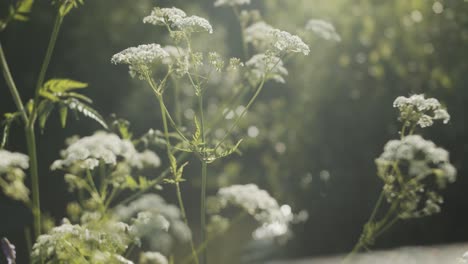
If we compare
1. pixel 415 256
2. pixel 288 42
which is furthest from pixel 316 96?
pixel 288 42

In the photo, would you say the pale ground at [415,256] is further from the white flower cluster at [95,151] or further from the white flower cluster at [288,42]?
the white flower cluster at [288,42]

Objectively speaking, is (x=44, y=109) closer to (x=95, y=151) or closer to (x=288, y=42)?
(x=95, y=151)

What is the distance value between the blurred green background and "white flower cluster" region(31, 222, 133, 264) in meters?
4.22

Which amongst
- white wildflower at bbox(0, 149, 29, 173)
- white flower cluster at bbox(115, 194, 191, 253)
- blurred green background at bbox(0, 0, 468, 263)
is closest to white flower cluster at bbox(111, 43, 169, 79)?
white flower cluster at bbox(115, 194, 191, 253)

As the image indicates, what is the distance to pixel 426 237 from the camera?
726cm

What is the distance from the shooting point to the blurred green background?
7117 mm

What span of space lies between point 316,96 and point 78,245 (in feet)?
17.0

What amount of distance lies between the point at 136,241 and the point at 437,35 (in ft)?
17.4

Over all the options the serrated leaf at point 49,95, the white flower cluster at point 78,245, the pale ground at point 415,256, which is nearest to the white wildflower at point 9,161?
the serrated leaf at point 49,95

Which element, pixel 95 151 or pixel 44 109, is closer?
pixel 44 109

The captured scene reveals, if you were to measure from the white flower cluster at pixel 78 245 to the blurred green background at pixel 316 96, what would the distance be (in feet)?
13.8

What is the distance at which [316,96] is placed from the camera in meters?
7.47

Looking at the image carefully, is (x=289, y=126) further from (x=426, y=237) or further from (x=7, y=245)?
(x=7, y=245)

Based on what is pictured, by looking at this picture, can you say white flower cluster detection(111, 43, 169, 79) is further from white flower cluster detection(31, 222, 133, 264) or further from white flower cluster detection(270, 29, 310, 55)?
white flower cluster detection(31, 222, 133, 264)
